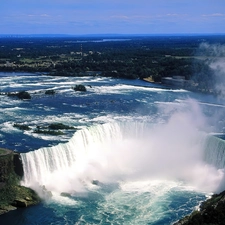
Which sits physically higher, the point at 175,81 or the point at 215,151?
the point at 175,81

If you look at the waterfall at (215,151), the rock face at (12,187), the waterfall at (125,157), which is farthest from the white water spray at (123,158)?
the rock face at (12,187)

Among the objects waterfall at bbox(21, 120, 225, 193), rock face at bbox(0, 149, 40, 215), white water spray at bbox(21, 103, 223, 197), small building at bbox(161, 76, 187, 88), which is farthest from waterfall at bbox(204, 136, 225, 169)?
small building at bbox(161, 76, 187, 88)

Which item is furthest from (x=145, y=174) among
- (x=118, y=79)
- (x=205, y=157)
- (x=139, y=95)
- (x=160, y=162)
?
(x=118, y=79)

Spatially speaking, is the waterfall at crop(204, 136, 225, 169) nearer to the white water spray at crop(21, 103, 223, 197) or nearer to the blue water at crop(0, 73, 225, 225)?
the white water spray at crop(21, 103, 223, 197)

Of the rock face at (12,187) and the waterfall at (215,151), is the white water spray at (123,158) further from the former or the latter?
the rock face at (12,187)

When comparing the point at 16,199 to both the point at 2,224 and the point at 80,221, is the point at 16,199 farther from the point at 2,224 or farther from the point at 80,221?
the point at 80,221

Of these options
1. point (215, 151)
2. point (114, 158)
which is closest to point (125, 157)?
point (114, 158)

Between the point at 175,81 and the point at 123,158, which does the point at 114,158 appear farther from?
the point at 175,81
